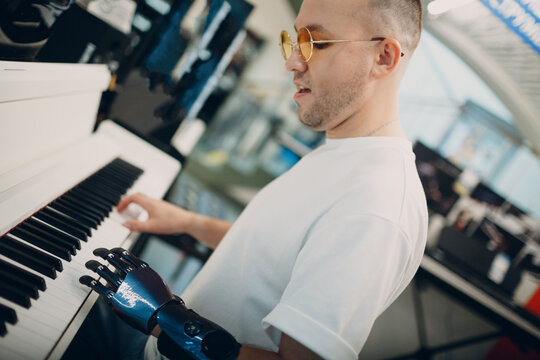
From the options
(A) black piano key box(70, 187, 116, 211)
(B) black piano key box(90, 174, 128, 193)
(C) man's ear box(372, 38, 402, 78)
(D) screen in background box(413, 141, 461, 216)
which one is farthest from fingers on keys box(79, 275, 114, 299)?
(D) screen in background box(413, 141, 461, 216)

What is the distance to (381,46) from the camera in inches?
40.4

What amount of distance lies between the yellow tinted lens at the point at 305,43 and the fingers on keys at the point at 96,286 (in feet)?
3.09

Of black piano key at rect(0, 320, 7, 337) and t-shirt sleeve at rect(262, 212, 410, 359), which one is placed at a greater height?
t-shirt sleeve at rect(262, 212, 410, 359)

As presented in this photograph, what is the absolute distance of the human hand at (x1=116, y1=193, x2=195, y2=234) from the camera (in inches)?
50.5

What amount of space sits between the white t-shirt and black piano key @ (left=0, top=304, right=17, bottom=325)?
0.52m

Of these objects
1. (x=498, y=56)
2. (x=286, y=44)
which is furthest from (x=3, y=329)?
(x=498, y=56)

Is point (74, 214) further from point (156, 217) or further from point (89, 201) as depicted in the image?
point (156, 217)

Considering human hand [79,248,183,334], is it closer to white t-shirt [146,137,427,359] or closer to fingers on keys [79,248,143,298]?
fingers on keys [79,248,143,298]

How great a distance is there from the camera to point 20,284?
75cm

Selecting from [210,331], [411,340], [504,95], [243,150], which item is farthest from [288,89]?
[210,331]

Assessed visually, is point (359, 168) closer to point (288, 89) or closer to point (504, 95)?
point (288, 89)

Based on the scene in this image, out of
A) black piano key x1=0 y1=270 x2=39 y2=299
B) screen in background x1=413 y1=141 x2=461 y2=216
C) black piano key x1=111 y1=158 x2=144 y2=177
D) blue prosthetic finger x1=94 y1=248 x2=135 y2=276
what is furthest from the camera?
screen in background x1=413 y1=141 x2=461 y2=216

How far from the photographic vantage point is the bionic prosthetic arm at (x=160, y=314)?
0.76 meters

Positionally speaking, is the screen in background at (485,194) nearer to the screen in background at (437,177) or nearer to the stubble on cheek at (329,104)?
the screen in background at (437,177)
